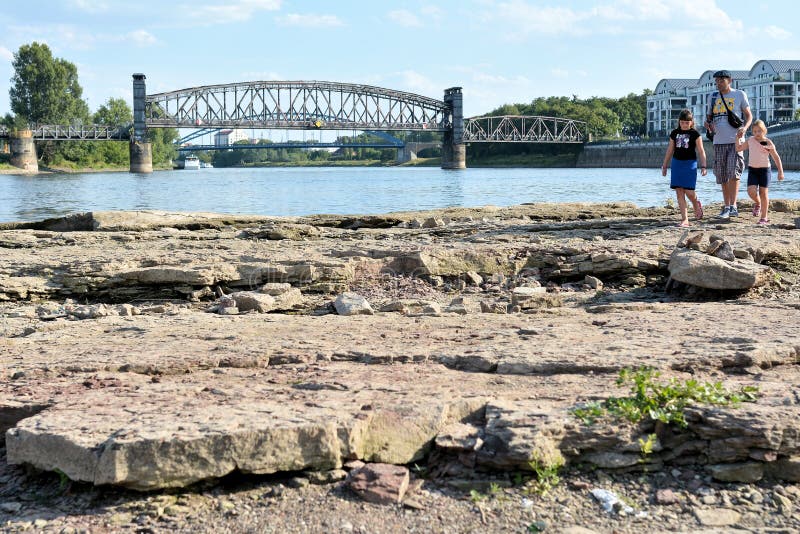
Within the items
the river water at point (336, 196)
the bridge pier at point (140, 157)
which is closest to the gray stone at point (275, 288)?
the river water at point (336, 196)

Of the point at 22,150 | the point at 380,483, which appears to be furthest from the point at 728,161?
the point at 22,150

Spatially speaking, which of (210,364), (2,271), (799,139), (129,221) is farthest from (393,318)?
(799,139)

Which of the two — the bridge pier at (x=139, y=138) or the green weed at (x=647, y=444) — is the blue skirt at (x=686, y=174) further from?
the bridge pier at (x=139, y=138)

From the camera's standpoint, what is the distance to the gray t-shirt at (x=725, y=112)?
9.64 meters

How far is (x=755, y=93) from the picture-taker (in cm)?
10844

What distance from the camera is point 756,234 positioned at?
8352 millimetres

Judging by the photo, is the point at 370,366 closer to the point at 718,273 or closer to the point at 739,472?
the point at 739,472

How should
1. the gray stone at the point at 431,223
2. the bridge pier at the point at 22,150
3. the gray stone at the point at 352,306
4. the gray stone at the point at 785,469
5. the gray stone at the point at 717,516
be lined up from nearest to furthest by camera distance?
the gray stone at the point at 717,516 → the gray stone at the point at 785,469 → the gray stone at the point at 352,306 → the gray stone at the point at 431,223 → the bridge pier at the point at 22,150

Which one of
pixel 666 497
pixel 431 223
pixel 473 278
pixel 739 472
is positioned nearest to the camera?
pixel 666 497

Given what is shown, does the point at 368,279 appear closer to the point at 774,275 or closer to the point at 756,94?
the point at 774,275

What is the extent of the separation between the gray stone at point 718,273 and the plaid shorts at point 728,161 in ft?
12.8

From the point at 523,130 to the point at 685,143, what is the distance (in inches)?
4709

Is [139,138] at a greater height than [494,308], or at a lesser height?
greater

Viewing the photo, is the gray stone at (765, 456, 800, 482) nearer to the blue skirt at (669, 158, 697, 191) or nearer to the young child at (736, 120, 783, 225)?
the young child at (736, 120, 783, 225)
